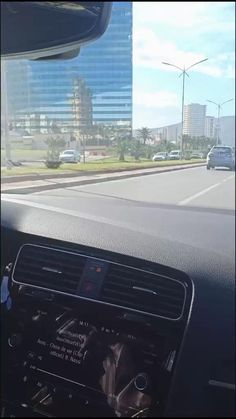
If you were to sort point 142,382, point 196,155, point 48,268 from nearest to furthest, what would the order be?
1. point 142,382
2. point 48,268
3. point 196,155

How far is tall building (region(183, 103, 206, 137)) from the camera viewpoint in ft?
11.1

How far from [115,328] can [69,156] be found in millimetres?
1767

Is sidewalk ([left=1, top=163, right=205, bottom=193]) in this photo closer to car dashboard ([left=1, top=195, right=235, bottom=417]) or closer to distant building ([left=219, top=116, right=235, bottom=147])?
distant building ([left=219, top=116, right=235, bottom=147])

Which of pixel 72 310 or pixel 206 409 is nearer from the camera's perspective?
pixel 206 409

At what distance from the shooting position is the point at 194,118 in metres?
3.44

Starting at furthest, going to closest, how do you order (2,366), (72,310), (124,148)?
(124,148), (2,366), (72,310)

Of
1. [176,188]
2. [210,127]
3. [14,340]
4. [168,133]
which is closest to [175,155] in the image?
[168,133]

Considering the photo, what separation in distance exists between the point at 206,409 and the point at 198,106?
1.95 meters

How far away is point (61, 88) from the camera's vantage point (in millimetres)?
3670

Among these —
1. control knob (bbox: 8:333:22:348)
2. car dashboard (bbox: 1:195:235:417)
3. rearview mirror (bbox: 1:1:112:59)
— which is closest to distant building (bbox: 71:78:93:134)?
rearview mirror (bbox: 1:1:112:59)

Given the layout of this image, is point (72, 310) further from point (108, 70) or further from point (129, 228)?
point (108, 70)

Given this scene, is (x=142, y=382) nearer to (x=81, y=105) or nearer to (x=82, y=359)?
(x=82, y=359)

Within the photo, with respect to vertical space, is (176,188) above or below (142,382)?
above

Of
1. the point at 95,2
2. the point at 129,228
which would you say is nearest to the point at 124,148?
the point at 129,228
